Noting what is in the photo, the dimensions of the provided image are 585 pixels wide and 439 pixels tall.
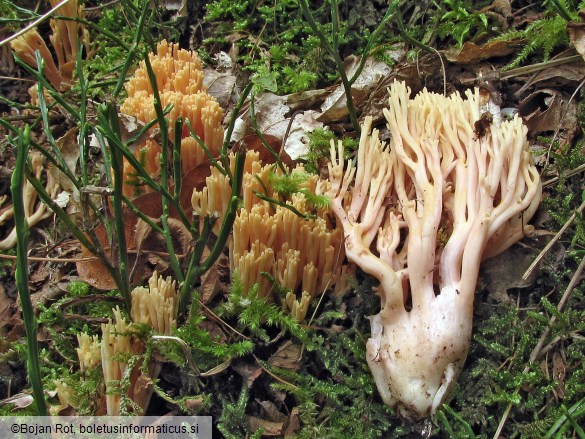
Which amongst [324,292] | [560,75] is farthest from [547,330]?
[560,75]

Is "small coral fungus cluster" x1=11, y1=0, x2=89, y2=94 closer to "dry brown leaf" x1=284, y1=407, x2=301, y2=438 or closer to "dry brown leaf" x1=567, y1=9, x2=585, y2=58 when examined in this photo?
"dry brown leaf" x1=284, y1=407, x2=301, y2=438

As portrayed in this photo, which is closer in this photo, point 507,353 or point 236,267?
point 507,353

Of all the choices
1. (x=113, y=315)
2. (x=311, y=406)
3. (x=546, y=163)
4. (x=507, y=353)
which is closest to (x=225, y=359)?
(x=311, y=406)

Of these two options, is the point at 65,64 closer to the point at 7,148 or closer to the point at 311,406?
the point at 7,148

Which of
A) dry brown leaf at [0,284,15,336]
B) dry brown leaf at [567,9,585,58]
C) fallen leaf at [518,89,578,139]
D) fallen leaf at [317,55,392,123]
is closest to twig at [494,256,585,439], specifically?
fallen leaf at [518,89,578,139]

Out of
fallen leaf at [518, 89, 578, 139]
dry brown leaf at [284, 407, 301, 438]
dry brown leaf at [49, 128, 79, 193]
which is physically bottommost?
dry brown leaf at [284, 407, 301, 438]

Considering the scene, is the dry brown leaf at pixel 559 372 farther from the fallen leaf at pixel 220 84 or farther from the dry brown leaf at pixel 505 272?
the fallen leaf at pixel 220 84

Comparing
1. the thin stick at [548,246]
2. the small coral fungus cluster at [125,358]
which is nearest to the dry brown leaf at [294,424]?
the small coral fungus cluster at [125,358]
